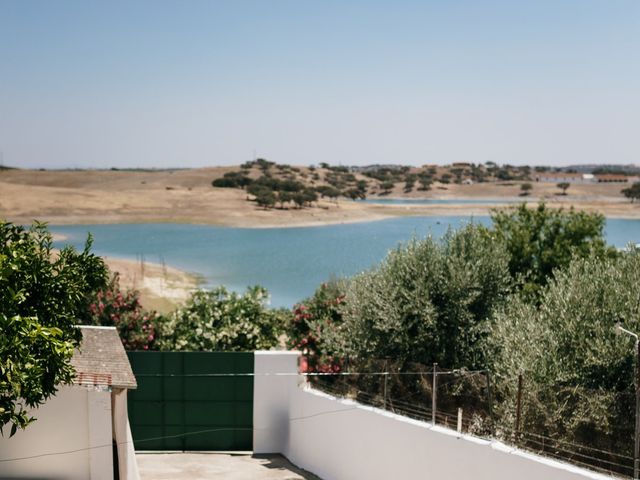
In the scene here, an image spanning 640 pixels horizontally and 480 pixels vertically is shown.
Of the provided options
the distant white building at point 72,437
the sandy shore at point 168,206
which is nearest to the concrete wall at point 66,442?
the distant white building at point 72,437

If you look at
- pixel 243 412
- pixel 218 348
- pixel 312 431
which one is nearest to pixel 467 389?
pixel 312 431

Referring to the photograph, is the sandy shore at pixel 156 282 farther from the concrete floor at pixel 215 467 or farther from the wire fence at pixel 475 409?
the wire fence at pixel 475 409

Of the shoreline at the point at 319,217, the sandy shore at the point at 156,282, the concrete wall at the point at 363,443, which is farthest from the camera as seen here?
the shoreline at the point at 319,217

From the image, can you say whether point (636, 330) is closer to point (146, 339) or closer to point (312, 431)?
point (312, 431)

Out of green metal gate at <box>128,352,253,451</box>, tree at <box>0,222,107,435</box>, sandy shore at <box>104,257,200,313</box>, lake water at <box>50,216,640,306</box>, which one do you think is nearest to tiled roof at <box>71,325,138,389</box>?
tree at <box>0,222,107,435</box>

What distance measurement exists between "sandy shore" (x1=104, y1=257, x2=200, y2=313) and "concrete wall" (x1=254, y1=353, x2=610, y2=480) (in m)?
25.5

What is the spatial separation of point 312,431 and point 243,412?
174 centimetres

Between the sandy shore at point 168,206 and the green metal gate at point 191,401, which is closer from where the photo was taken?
the green metal gate at point 191,401

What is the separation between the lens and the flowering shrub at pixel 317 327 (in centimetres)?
1698

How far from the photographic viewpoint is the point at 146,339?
1845 centimetres

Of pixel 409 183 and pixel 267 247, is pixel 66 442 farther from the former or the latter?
pixel 409 183

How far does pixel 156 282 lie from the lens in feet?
171

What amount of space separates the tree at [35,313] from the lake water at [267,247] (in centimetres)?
3613

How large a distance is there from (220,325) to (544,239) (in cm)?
1286
